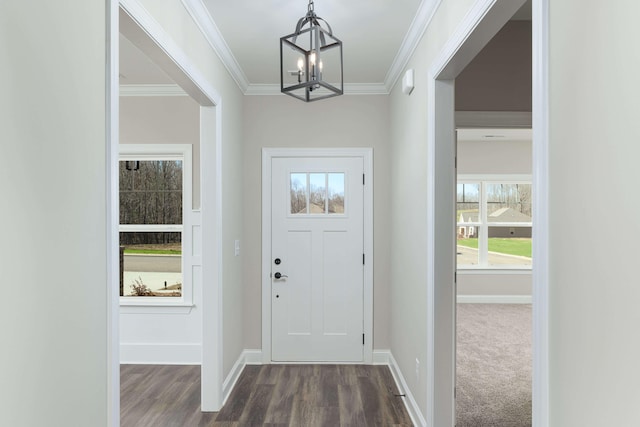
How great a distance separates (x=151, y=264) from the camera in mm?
4152

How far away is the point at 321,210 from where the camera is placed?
4.16 meters

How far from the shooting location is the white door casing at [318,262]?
414cm

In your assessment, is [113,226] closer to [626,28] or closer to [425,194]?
[626,28]

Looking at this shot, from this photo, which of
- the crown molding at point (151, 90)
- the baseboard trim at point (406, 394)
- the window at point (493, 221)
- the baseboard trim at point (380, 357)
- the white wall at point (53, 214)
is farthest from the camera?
the window at point (493, 221)

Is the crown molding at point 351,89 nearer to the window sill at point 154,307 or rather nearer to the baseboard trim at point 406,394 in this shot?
the window sill at point 154,307

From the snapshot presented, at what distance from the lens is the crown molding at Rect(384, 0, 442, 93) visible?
8.21ft

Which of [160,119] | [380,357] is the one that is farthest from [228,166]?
[380,357]

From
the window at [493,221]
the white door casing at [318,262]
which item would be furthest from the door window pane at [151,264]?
the window at [493,221]

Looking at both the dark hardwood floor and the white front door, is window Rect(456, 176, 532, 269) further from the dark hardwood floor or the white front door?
the dark hardwood floor

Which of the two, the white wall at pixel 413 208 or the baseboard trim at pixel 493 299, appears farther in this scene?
the baseboard trim at pixel 493 299

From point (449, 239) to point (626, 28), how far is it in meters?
1.66

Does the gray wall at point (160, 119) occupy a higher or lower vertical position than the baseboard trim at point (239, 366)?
higher

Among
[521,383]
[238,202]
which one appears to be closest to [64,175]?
[238,202]

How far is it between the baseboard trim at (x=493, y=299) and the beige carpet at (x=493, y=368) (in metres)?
0.49
